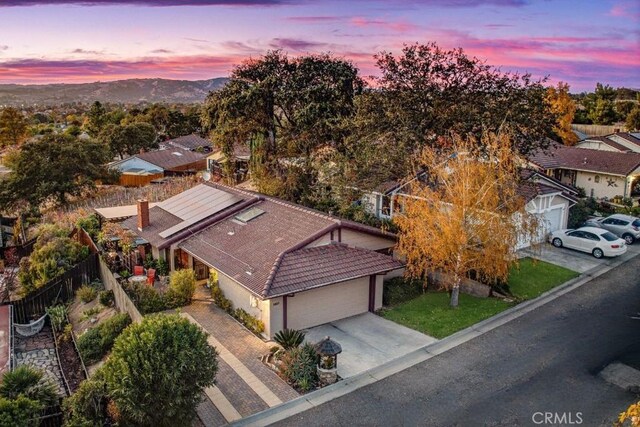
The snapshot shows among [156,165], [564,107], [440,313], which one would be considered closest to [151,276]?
[440,313]

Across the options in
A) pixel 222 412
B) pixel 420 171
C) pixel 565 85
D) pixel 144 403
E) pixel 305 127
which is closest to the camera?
pixel 144 403

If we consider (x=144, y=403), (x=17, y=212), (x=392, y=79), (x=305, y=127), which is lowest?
(x=17, y=212)

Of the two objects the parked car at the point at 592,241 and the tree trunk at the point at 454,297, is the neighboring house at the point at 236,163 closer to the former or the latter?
the parked car at the point at 592,241

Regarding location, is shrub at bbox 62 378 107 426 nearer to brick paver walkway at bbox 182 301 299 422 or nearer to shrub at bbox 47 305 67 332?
brick paver walkway at bbox 182 301 299 422

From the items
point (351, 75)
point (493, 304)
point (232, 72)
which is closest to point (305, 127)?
point (351, 75)

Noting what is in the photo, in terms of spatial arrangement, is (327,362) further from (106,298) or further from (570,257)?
(570,257)

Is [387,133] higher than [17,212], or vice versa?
[387,133]

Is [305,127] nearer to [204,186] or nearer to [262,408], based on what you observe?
[204,186]
